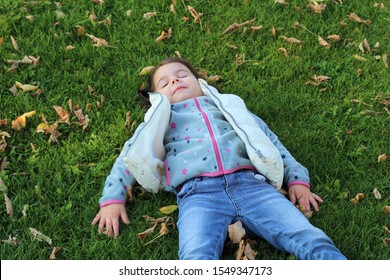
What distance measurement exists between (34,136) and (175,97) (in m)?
1.05

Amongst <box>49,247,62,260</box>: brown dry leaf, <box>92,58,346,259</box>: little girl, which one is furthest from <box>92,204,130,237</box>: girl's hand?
<box>49,247,62,260</box>: brown dry leaf

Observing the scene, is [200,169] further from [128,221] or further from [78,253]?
[78,253]

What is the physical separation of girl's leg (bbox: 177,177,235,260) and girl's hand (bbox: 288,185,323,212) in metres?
0.52

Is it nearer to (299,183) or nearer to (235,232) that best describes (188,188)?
(235,232)

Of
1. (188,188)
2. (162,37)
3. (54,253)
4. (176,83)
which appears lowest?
(54,253)

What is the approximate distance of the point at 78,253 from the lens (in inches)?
133

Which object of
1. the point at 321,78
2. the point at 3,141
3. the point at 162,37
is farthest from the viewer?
the point at 162,37

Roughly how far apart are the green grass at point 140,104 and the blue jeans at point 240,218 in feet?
0.55

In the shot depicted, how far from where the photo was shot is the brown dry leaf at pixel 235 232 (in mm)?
3383

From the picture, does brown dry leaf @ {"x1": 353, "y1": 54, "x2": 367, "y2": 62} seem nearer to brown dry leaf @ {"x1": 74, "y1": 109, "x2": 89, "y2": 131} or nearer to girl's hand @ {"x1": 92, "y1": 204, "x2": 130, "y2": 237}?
brown dry leaf @ {"x1": 74, "y1": 109, "x2": 89, "y2": 131}

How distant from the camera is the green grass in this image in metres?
3.56

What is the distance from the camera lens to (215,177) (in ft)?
11.8

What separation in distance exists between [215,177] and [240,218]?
304 mm

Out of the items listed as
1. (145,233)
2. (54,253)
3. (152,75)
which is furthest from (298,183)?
(54,253)
